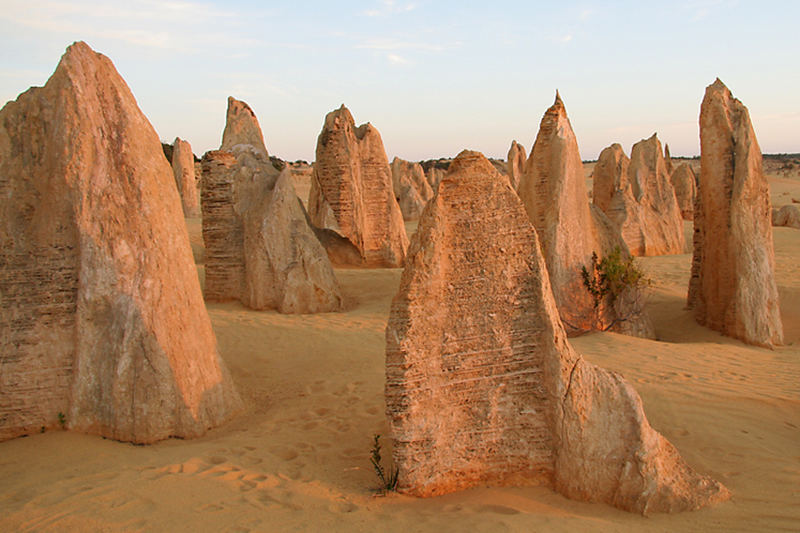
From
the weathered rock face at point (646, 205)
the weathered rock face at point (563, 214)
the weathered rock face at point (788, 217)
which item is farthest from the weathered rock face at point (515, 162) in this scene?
the weathered rock face at point (563, 214)

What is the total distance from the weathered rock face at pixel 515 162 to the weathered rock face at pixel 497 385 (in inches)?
859

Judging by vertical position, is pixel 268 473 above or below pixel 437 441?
below

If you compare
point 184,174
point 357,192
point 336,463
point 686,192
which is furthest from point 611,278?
point 184,174

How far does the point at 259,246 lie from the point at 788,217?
17251 millimetres

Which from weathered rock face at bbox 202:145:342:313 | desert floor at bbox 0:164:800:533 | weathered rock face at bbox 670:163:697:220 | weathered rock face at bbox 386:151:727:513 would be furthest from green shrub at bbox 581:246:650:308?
A: weathered rock face at bbox 670:163:697:220

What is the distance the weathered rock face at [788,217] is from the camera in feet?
60.3

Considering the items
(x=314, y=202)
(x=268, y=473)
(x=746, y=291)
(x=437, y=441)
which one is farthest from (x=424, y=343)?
(x=314, y=202)

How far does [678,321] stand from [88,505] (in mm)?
8256

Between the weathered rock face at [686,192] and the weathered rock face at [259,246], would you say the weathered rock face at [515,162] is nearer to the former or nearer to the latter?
the weathered rock face at [686,192]

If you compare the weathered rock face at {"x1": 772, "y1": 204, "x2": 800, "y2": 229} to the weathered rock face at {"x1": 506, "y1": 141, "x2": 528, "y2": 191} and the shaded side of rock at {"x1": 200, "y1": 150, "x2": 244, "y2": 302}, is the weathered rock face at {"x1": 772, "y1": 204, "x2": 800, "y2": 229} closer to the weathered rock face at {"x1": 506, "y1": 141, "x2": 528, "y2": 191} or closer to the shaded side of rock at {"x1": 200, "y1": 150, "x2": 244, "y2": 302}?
the weathered rock face at {"x1": 506, "y1": 141, "x2": 528, "y2": 191}

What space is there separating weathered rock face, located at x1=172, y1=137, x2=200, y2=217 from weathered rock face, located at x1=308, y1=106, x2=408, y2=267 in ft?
36.2

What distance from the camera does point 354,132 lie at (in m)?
12.7

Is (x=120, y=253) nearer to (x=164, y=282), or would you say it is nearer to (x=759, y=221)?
(x=164, y=282)

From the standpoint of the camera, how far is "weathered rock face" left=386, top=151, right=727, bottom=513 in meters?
3.35
